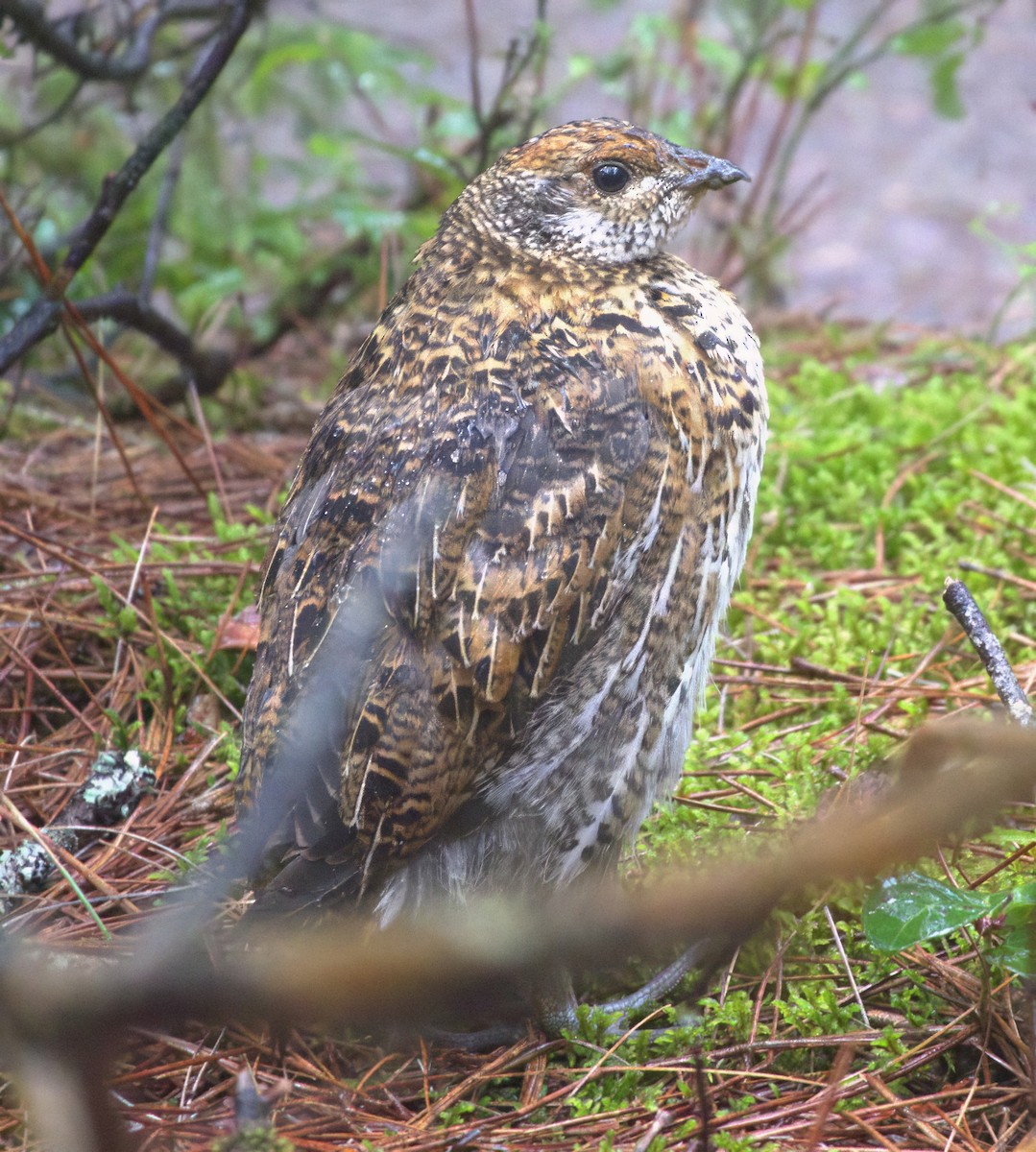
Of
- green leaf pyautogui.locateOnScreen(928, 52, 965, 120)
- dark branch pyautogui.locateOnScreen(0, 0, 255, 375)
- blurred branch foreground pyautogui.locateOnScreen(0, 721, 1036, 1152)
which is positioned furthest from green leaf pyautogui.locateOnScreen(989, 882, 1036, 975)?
green leaf pyautogui.locateOnScreen(928, 52, 965, 120)

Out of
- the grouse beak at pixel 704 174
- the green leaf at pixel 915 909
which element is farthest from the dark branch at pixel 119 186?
the green leaf at pixel 915 909

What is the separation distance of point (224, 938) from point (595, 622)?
101 cm

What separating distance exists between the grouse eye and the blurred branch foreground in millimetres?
2208

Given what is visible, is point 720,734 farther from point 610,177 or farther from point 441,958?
point 441,958

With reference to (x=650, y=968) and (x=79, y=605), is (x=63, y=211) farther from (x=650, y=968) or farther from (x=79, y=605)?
(x=650, y=968)

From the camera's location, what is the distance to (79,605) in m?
3.59

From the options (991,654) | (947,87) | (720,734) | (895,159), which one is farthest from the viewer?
(895,159)

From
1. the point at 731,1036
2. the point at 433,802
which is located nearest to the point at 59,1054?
the point at 433,802

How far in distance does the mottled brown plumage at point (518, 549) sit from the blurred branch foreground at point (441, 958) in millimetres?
1444

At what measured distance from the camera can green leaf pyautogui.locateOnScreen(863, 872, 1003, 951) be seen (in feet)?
6.88

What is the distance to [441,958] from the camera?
789 millimetres

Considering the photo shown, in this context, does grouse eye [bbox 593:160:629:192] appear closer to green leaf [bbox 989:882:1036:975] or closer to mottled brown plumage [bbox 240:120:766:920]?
mottled brown plumage [bbox 240:120:766:920]

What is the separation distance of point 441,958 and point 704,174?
8.27 ft

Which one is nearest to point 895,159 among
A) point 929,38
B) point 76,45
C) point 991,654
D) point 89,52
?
point 929,38
